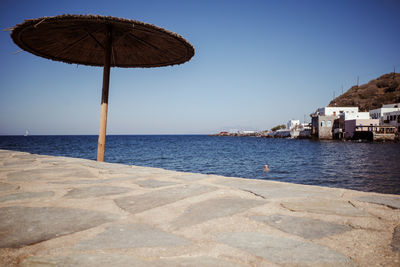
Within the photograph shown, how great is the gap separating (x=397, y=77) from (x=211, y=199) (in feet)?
412

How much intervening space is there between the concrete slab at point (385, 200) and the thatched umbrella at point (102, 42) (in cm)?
451

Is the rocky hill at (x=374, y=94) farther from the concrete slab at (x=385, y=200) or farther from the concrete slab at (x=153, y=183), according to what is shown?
the concrete slab at (x=153, y=183)

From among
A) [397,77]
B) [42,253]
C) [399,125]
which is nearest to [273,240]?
[42,253]

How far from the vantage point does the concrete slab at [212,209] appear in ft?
6.02

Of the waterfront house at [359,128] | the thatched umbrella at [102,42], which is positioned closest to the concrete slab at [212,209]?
the thatched umbrella at [102,42]

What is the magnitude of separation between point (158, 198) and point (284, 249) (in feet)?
4.68

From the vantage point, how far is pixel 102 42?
6723mm

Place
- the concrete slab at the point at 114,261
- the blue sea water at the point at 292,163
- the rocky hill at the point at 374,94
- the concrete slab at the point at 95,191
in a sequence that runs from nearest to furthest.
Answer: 1. the concrete slab at the point at 114,261
2. the concrete slab at the point at 95,191
3. the blue sea water at the point at 292,163
4. the rocky hill at the point at 374,94

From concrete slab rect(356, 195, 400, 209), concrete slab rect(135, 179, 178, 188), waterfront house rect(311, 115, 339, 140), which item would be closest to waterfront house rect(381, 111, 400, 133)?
waterfront house rect(311, 115, 339, 140)

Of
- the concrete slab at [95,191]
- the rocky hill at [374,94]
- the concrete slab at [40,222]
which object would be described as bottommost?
the concrete slab at [95,191]

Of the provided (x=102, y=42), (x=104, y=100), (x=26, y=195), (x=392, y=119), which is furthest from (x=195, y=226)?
(x=392, y=119)

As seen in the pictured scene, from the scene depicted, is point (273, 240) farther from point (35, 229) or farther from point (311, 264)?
point (35, 229)

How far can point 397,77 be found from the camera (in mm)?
95688

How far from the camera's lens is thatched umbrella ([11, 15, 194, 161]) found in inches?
193
